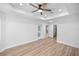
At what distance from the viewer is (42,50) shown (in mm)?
1539

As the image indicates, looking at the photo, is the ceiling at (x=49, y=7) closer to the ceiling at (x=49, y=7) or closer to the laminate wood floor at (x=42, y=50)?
the ceiling at (x=49, y=7)

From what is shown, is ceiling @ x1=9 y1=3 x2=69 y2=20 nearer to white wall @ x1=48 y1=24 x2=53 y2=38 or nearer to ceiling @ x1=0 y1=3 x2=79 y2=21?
ceiling @ x1=0 y1=3 x2=79 y2=21

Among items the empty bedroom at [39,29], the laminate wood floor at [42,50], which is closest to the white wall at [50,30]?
the empty bedroom at [39,29]

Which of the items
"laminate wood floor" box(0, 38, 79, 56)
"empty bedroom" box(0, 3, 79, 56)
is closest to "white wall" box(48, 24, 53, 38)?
"empty bedroom" box(0, 3, 79, 56)

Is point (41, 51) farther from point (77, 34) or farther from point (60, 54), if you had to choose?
point (77, 34)

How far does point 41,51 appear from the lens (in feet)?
4.97

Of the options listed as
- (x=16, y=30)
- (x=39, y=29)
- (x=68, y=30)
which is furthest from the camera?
(x=39, y=29)

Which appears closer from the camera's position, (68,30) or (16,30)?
(16,30)

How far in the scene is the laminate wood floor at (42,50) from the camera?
1445 millimetres

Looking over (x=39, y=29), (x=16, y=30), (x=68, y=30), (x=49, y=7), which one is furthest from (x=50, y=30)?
(x=16, y=30)

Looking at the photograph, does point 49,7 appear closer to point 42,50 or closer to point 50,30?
point 50,30

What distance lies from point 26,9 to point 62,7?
77 centimetres

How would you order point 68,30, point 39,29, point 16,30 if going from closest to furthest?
1. point 16,30
2. point 68,30
3. point 39,29

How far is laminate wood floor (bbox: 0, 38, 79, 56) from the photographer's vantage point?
1445 millimetres
